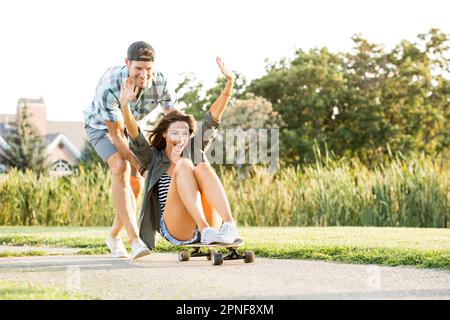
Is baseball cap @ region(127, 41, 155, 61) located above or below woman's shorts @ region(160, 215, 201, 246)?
above

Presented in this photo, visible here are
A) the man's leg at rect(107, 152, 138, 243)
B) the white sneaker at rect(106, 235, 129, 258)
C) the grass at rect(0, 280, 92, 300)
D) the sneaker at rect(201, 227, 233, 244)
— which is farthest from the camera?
the white sneaker at rect(106, 235, 129, 258)

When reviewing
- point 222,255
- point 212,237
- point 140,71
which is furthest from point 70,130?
point 212,237

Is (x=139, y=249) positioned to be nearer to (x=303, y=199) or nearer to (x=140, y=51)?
(x=140, y=51)

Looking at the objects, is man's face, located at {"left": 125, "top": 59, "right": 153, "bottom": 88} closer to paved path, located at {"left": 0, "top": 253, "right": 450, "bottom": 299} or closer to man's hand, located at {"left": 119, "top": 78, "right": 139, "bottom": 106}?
man's hand, located at {"left": 119, "top": 78, "right": 139, "bottom": 106}

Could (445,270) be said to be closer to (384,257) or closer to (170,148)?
(384,257)

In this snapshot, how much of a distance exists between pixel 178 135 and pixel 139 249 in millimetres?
953

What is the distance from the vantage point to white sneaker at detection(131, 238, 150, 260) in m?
6.20

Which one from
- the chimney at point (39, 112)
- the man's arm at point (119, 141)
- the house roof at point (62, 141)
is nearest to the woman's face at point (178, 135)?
the man's arm at point (119, 141)

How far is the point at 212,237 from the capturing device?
588cm

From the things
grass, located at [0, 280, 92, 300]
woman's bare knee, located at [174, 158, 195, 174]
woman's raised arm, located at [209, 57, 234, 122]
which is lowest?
grass, located at [0, 280, 92, 300]

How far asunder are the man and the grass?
4.82ft

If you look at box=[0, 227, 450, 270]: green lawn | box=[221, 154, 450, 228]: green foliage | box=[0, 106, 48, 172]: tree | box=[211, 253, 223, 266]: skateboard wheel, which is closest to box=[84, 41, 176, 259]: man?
box=[211, 253, 223, 266]: skateboard wheel
